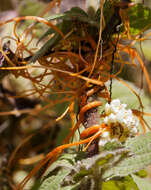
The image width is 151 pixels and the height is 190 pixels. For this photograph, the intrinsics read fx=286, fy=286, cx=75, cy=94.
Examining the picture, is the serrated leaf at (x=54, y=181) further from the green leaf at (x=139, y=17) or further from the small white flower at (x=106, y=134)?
the green leaf at (x=139, y=17)

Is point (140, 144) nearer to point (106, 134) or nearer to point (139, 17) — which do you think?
point (106, 134)

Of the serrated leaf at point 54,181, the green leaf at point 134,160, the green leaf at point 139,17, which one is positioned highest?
the green leaf at point 139,17

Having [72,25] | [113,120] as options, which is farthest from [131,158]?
[72,25]

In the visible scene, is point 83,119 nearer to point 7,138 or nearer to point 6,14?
point 7,138

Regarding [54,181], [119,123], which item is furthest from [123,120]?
[54,181]

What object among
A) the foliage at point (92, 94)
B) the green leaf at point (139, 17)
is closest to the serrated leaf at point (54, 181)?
the foliage at point (92, 94)

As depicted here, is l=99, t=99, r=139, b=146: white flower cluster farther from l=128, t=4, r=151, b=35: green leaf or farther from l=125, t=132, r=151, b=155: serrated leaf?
l=128, t=4, r=151, b=35: green leaf

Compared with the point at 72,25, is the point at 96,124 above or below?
below

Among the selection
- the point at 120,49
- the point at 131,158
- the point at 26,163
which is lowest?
the point at 26,163
